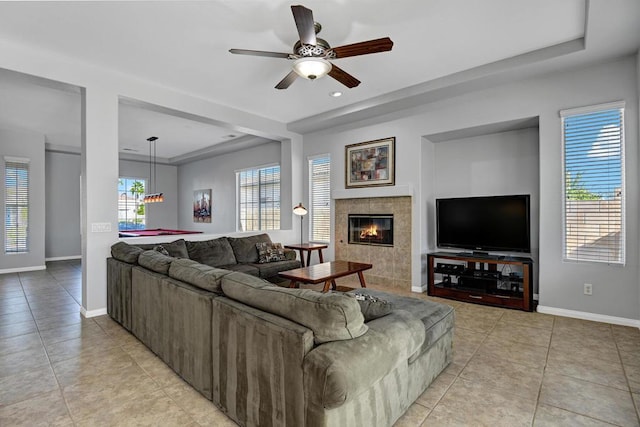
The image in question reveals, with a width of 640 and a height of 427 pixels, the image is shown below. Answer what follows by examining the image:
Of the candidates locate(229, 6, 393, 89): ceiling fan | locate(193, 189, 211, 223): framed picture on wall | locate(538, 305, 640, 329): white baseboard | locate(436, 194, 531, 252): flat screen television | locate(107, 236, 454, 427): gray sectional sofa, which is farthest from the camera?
locate(193, 189, 211, 223): framed picture on wall

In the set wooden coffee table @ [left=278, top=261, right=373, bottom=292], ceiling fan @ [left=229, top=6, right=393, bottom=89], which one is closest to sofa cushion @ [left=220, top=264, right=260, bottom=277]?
wooden coffee table @ [left=278, top=261, right=373, bottom=292]

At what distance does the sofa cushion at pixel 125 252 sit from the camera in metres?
3.28

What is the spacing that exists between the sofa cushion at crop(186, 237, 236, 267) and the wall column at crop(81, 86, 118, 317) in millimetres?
1008

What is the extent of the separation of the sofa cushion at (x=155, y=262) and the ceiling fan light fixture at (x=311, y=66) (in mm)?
2025

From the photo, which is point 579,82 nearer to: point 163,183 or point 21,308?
point 21,308

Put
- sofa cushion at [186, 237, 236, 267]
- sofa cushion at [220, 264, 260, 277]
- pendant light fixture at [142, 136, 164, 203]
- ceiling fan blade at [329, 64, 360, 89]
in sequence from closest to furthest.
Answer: ceiling fan blade at [329, 64, 360, 89] → sofa cushion at [220, 264, 260, 277] → sofa cushion at [186, 237, 236, 267] → pendant light fixture at [142, 136, 164, 203]

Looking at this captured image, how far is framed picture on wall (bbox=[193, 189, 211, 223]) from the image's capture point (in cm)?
948

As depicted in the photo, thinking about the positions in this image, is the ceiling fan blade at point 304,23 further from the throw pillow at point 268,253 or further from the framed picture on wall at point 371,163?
the throw pillow at point 268,253

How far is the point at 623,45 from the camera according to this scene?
3182mm

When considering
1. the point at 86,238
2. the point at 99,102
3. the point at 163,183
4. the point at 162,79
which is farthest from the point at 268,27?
the point at 163,183

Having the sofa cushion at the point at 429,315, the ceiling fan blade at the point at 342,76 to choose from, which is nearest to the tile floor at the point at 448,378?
the sofa cushion at the point at 429,315

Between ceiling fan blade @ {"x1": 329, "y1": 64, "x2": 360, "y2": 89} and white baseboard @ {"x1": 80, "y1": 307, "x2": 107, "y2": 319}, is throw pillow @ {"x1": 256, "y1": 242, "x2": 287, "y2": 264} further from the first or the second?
ceiling fan blade @ {"x1": 329, "y1": 64, "x2": 360, "y2": 89}

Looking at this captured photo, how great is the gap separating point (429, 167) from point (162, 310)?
14.0ft

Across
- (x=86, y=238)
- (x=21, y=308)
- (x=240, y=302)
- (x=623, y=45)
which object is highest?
(x=623, y=45)
